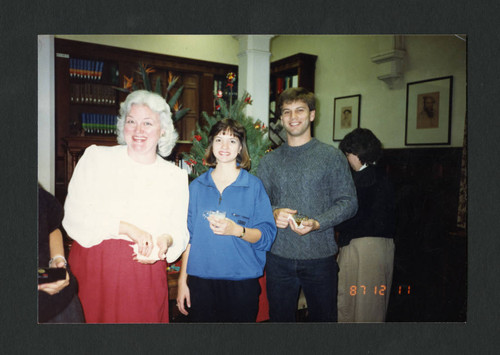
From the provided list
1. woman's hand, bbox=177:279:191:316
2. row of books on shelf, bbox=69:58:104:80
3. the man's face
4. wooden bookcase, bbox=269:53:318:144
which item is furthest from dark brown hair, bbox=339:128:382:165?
row of books on shelf, bbox=69:58:104:80

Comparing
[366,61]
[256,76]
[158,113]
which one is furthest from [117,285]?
[366,61]

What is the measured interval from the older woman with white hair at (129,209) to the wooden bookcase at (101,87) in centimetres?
8

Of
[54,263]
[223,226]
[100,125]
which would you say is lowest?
[54,263]

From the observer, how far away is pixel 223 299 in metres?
1.94

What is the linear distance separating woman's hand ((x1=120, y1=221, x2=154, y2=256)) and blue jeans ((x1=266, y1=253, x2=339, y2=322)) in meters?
0.62

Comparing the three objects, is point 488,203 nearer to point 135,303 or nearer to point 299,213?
point 299,213

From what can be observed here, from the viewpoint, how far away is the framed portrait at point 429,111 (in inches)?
82.1

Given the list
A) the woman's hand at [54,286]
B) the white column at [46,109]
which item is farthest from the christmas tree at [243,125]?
the woman's hand at [54,286]

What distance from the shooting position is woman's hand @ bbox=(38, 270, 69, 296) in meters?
1.95

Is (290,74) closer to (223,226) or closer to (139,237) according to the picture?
(223,226)

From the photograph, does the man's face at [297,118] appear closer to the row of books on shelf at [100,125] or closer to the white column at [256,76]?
the white column at [256,76]

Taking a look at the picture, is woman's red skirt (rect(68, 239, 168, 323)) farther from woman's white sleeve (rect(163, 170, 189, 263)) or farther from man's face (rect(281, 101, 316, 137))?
man's face (rect(281, 101, 316, 137))

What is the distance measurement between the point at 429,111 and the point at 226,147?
3.76 feet

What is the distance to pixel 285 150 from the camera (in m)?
1.96
